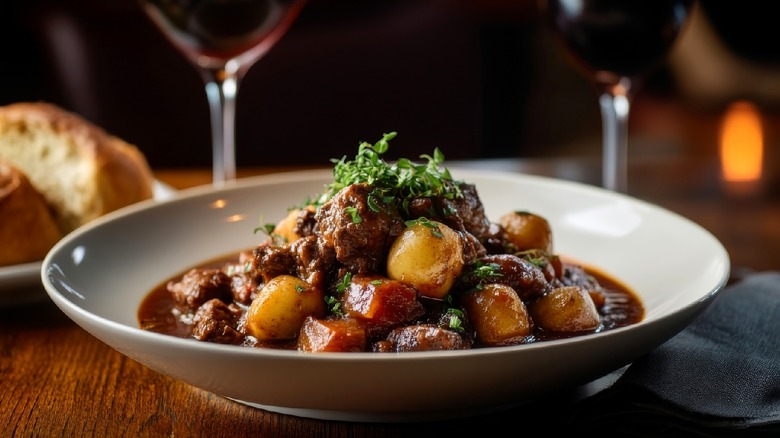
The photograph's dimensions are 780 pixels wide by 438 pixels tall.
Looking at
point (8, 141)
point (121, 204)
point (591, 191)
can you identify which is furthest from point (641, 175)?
point (8, 141)

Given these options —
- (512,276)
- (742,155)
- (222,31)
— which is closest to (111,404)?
(512,276)

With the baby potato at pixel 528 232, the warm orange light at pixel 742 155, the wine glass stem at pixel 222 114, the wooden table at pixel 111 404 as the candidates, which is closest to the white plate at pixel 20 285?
the wooden table at pixel 111 404

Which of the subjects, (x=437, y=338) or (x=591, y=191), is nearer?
(x=437, y=338)

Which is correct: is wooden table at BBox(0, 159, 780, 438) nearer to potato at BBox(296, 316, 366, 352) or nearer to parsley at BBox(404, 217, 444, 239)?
potato at BBox(296, 316, 366, 352)

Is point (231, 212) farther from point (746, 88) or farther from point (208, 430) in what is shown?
point (746, 88)

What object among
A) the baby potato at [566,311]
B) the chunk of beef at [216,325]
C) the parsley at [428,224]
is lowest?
the chunk of beef at [216,325]

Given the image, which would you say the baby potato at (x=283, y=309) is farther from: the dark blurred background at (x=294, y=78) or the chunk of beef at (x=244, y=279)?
the dark blurred background at (x=294, y=78)

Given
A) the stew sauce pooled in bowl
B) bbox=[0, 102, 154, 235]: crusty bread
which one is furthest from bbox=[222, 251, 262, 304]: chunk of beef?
bbox=[0, 102, 154, 235]: crusty bread

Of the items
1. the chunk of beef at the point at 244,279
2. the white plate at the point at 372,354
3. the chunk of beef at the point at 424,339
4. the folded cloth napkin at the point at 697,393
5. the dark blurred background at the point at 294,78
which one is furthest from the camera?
the dark blurred background at the point at 294,78
